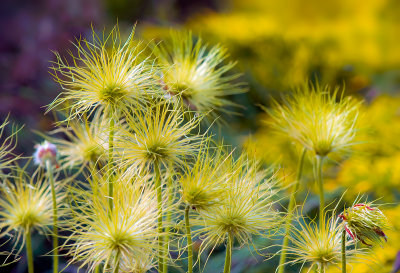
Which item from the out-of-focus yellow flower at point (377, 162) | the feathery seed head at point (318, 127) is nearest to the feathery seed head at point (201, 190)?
the feathery seed head at point (318, 127)

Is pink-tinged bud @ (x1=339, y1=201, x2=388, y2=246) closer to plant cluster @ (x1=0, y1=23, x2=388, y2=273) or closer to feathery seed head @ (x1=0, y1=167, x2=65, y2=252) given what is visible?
plant cluster @ (x1=0, y1=23, x2=388, y2=273)

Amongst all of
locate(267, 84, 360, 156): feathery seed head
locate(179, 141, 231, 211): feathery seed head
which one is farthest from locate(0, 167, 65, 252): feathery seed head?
locate(267, 84, 360, 156): feathery seed head

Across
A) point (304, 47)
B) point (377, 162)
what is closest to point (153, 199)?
point (377, 162)

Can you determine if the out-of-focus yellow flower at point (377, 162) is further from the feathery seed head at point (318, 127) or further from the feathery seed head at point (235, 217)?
the feathery seed head at point (235, 217)

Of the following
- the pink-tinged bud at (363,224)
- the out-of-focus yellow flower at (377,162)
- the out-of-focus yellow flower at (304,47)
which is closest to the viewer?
the pink-tinged bud at (363,224)

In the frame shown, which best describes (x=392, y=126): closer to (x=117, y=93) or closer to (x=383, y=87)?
(x=383, y=87)

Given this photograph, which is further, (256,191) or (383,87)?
(383,87)

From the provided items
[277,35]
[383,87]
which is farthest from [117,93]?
[383,87]

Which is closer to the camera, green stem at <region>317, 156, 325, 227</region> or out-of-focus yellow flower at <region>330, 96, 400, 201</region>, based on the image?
green stem at <region>317, 156, 325, 227</region>
